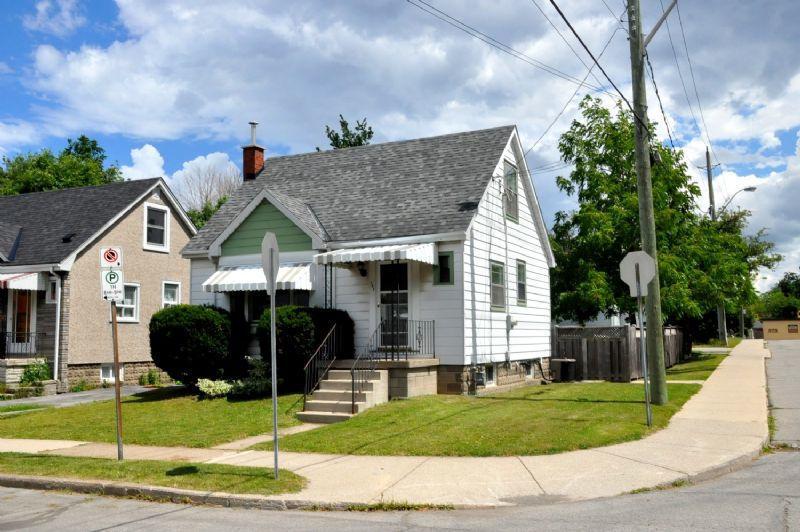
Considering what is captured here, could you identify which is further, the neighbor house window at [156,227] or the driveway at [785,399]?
the neighbor house window at [156,227]

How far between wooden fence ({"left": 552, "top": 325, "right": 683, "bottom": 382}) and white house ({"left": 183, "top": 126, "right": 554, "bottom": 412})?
1.21 metres

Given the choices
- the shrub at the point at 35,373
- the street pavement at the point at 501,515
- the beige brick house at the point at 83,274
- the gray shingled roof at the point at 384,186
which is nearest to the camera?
the street pavement at the point at 501,515

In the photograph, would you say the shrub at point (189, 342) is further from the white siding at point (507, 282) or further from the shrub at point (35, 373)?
the shrub at point (35, 373)

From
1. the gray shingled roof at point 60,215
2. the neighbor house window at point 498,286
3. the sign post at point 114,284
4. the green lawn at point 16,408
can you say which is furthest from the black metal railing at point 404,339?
the gray shingled roof at point 60,215

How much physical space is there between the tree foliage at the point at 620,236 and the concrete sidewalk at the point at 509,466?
41.3ft

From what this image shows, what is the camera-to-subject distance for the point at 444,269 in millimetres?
16484

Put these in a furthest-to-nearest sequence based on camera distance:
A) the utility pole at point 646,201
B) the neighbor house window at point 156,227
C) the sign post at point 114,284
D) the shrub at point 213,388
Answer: the neighbor house window at point 156,227, the shrub at point 213,388, the utility pole at point 646,201, the sign post at point 114,284

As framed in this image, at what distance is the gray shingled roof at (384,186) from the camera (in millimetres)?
17359

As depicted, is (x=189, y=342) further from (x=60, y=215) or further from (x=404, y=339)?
(x=60, y=215)

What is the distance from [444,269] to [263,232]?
→ 15.8ft

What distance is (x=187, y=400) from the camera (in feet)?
53.5

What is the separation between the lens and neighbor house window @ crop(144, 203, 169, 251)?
2562 centimetres

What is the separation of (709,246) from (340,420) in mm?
19099

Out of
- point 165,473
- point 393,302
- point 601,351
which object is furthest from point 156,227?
point 165,473
